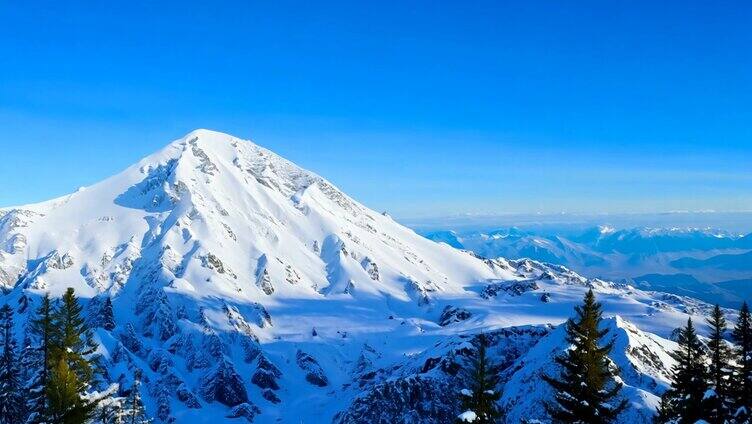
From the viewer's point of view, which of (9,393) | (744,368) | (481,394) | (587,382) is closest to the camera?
(587,382)

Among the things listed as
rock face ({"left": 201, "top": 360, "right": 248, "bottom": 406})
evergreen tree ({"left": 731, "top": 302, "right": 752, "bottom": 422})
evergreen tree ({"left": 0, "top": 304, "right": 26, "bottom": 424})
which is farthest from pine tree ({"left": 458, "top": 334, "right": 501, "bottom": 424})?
rock face ({"left": 201, "top": 360, "right": 248, "bottom": 406})

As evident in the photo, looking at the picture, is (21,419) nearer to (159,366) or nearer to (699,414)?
(699,414)

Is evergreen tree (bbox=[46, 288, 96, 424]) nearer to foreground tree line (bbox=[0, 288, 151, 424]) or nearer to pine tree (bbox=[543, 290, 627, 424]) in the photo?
foreground tree line (bbox=[0, 288, 151, 424])

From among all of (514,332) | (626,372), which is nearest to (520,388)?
(626,372)

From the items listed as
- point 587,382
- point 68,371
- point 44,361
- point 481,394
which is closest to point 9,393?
point 44,361

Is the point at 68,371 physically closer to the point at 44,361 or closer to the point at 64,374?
the point at 64,374

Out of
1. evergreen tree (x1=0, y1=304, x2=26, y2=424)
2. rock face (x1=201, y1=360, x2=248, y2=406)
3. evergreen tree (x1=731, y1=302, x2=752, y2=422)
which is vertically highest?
evergreen tree (x1=731, y1=302, x2=752, y2=422)

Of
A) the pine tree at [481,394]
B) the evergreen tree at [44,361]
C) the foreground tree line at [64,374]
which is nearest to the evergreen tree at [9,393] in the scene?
the foreground tree line at [64,374]

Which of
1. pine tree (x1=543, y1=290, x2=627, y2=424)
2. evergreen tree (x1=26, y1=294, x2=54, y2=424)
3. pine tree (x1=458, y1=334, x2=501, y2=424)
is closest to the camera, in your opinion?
pine tree (x1=543, y1=290, x2=627, y2=424)
